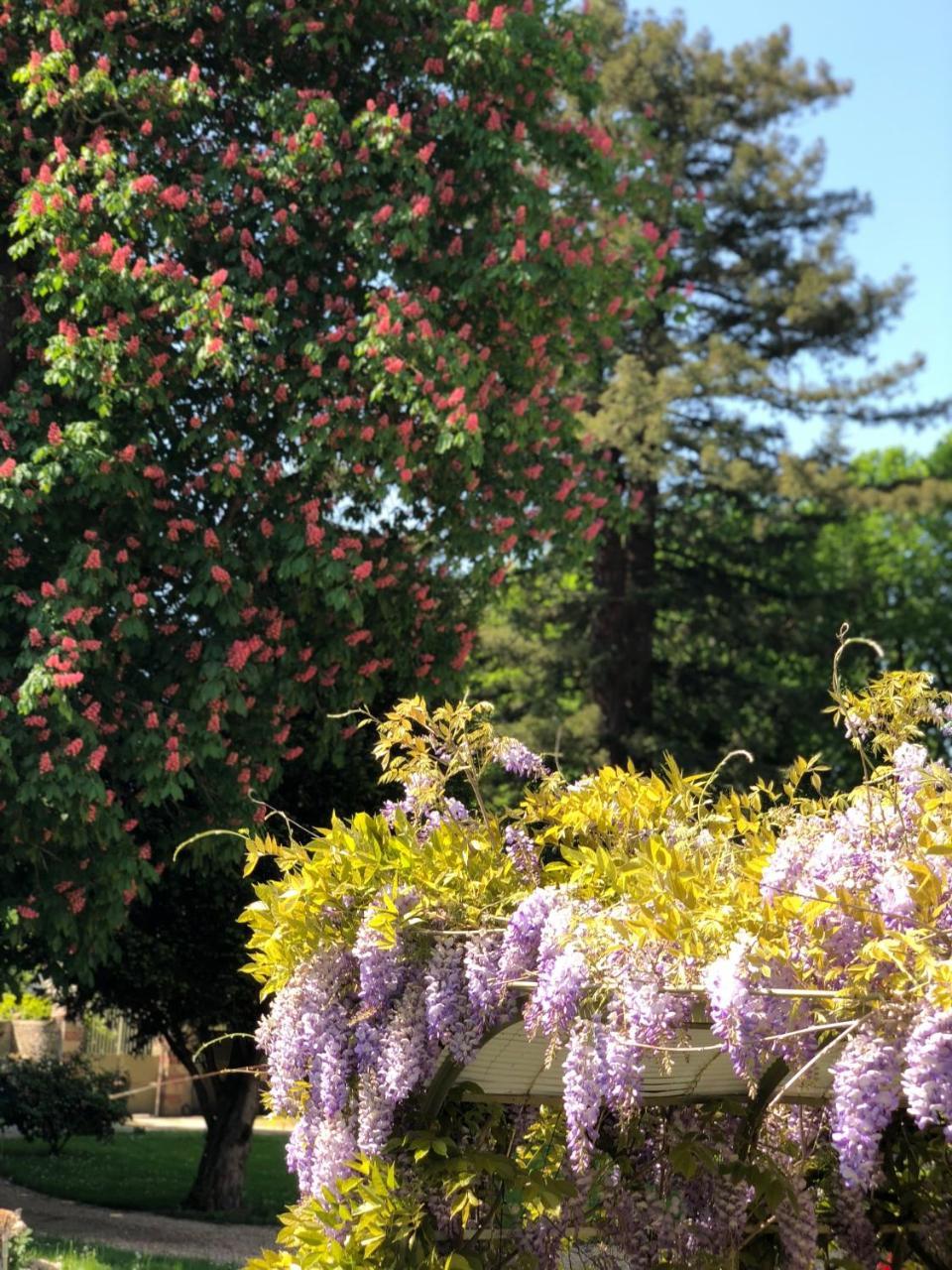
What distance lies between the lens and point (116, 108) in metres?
10.5

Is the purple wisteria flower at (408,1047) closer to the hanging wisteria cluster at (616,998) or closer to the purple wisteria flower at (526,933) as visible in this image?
the hanging wisteria cluster at (616,998)

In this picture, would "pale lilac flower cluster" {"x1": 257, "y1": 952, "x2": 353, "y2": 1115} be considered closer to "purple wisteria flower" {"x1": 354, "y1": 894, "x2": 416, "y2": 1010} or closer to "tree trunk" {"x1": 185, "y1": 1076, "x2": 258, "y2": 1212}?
"purple wisteria flower" {"x1": 354, "y1": 894, "x2": 416, "y2": 1010}

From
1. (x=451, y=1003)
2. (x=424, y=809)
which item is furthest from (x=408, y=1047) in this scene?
(x=424, y=809)

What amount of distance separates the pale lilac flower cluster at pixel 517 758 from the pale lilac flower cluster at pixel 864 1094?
1.39m

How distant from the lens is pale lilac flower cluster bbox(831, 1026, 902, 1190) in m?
2.62

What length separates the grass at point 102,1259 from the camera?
28.0ft

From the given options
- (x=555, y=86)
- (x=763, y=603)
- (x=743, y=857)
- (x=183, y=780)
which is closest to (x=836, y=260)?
(x=763, y=603)

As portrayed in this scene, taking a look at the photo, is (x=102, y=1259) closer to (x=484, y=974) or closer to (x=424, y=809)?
(x=424, y=809)

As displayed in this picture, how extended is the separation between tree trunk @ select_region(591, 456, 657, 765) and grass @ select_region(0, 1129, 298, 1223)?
7.66m

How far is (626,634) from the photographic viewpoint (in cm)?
2312

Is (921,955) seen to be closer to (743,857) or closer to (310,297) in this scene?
(743,857)

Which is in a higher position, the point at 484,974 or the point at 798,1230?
the point at 484,974

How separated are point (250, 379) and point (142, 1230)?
6.77 m

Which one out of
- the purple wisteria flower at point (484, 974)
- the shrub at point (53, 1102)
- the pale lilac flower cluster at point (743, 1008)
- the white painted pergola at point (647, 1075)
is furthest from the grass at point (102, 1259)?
the pale lilac flower cluster at point (743, 1008)
